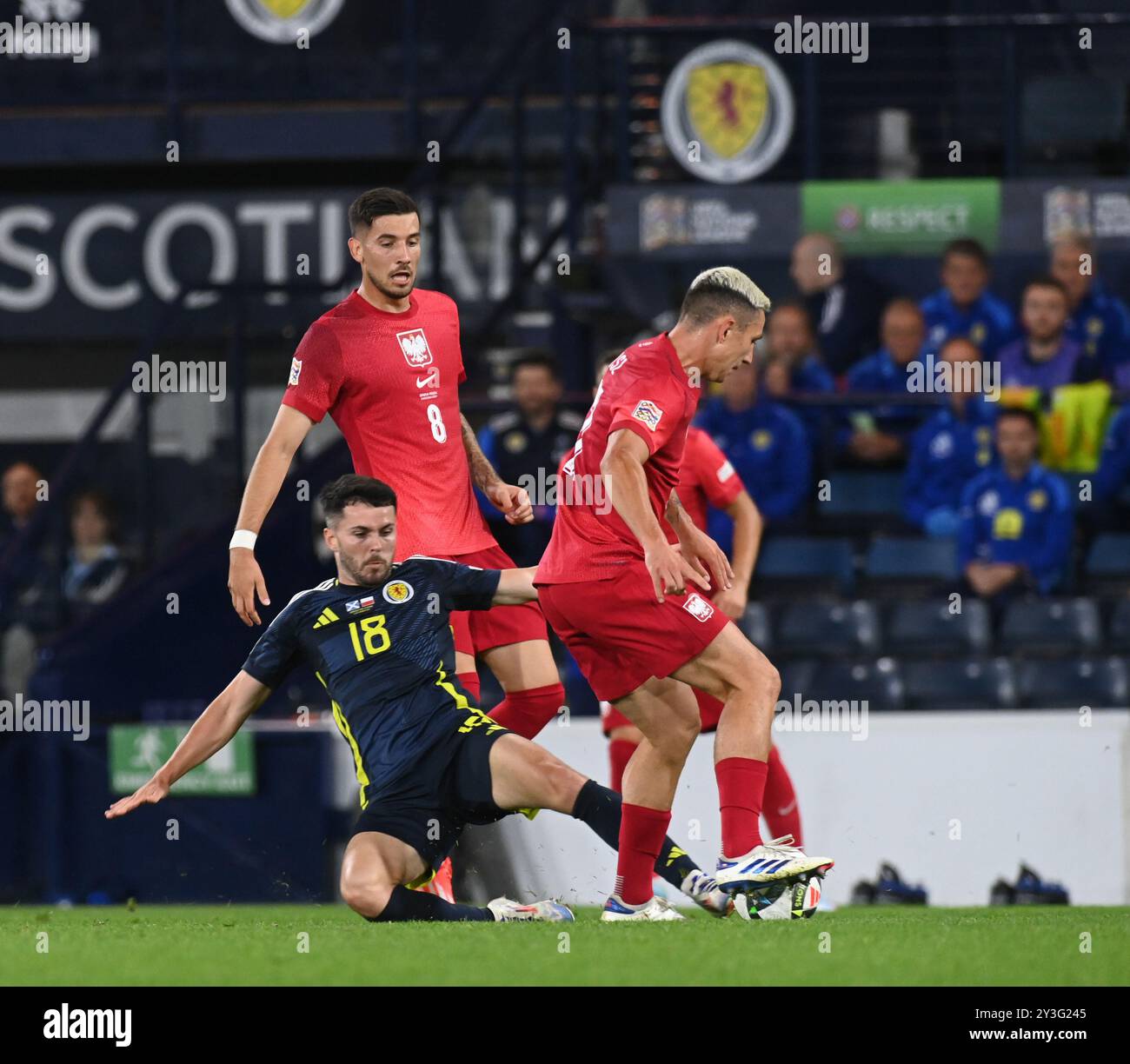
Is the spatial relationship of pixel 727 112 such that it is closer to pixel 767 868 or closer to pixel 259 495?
pixel 259 495

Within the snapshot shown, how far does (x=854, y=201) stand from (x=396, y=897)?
6.62 m

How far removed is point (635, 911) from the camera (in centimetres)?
645

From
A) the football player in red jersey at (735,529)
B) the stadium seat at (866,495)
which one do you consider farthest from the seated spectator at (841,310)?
the football player in red jersey at (735,529)

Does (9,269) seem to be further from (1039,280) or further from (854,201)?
(1039,280)

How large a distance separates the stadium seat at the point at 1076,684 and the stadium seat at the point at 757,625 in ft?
4.10

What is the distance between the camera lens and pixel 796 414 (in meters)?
11.3

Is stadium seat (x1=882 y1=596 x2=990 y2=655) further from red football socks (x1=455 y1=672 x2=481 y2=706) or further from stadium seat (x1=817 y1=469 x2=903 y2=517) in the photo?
red football socks (x1=455 y1=672 x2=481 y2=706)

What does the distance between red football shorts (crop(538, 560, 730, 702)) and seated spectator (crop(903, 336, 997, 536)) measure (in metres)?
5.13

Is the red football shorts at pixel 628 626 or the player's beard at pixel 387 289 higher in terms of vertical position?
the player's beard at pixel 387 289

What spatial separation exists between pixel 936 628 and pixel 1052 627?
56 cm

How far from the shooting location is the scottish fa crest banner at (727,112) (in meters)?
12.4

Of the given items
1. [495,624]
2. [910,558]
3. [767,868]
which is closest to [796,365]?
[910,558]

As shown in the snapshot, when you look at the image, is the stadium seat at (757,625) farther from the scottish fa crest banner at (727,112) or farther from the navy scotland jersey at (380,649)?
the navy scotland jersey at (380,649)
